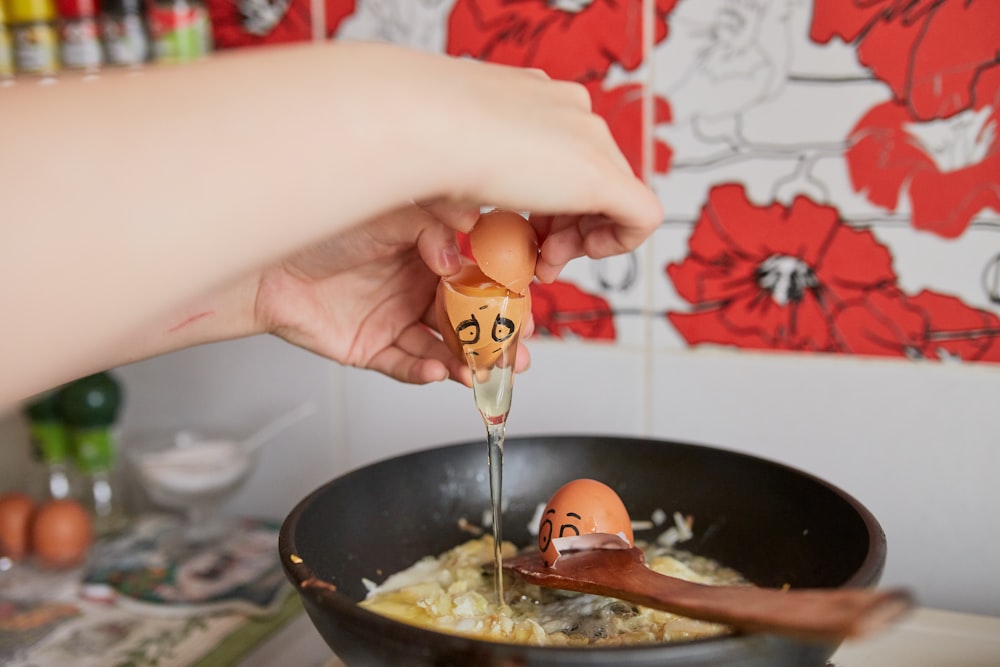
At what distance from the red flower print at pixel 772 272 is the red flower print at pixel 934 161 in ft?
0.16

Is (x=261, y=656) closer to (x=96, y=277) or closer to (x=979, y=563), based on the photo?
(x=96, y=277)

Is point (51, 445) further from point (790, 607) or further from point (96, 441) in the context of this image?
point (790, 607)

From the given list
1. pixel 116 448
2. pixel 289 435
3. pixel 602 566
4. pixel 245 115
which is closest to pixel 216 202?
pixel 245 115

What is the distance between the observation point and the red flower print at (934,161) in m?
0.81

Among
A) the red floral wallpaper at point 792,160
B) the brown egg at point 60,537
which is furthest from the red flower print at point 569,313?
the brown egg at point 60,537

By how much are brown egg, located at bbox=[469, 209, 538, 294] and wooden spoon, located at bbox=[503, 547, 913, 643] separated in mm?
212

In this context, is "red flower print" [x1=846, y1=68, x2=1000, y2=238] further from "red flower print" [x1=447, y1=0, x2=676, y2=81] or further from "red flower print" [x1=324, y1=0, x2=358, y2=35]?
"red flower print" [x1=324, y1=0, x2=358, y2=35]

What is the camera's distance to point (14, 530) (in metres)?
1.10

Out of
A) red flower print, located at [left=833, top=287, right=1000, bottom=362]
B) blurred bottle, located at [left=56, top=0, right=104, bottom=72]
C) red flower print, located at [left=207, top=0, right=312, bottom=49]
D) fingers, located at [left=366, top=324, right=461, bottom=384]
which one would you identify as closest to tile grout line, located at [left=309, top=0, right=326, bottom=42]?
red flower print, located at [left=207, top=0, right=312, bottom=49]

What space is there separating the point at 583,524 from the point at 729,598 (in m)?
0.21

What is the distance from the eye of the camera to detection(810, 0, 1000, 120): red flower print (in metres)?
0.80

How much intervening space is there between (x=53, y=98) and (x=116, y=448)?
3.11 ft

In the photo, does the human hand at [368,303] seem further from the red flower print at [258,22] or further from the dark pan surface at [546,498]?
the red flower print at [258,22]

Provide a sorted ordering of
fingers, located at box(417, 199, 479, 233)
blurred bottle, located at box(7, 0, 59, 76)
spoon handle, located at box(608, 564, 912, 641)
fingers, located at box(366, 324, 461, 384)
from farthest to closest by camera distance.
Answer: blurred bottle, located at box(7, 0, 59, 76), fingers, located at box(366, 324, 461, 384), fingers, located at box(417, 199, 479, 233), spoon handle, located at box(608, 564, 912, 641)
